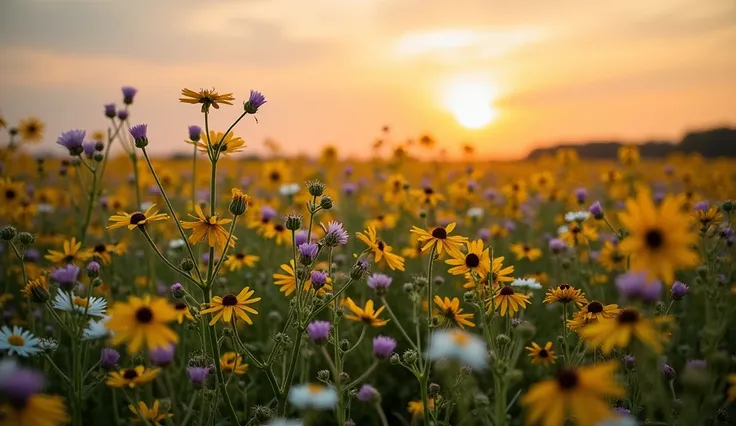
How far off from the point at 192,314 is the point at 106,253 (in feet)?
5.14

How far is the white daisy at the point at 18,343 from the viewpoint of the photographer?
6.58 ft

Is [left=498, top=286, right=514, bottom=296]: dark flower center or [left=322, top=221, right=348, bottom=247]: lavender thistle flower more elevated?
[left=322, top=221, right=348, bottom=247]: lavender thistle flower

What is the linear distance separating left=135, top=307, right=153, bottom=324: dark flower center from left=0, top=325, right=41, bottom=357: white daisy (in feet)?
2.17

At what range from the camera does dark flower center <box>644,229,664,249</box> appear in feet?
4.57

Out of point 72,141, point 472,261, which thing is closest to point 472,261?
point 472,261

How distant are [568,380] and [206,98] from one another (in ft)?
5.63

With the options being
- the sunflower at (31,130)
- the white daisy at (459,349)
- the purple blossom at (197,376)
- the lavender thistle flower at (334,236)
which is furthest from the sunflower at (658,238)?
the sunflower at (31,130)

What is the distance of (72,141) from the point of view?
2.89 m

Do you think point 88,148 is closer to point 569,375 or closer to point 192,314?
point 192,314

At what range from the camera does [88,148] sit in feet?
11.8

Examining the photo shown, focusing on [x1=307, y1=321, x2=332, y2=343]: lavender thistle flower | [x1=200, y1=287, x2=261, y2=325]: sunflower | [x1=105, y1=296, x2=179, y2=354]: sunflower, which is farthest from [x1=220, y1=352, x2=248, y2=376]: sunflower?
[x1=105, y1=296, x2=179, y2=354]: sunflower

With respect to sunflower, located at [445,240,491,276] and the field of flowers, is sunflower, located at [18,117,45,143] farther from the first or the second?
sunflower, located at [445,240,491,276]

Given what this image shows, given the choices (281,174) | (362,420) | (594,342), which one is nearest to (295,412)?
(362,420)

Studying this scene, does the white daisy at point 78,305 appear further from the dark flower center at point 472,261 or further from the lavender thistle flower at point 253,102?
the dark flower center at point 472,261
